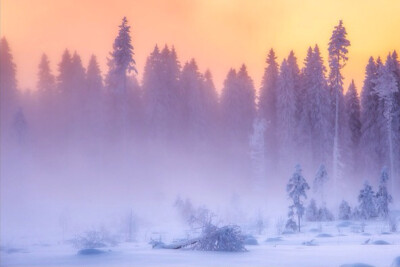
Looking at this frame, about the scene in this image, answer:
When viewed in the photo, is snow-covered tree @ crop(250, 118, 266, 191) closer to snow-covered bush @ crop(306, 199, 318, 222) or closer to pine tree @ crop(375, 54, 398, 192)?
pine tree @ crop(375, 54, 398, 192)

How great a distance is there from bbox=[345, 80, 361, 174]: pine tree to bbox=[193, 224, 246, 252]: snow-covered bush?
36.9 metres

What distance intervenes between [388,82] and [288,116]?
Result: 470 inches

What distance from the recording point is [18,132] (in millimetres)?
38719

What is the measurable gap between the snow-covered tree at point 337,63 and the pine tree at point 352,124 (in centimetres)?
363

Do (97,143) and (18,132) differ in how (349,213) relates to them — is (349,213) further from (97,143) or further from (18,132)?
(97,143)

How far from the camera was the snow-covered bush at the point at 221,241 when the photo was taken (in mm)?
9422

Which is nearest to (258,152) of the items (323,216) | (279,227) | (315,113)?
(315,113)

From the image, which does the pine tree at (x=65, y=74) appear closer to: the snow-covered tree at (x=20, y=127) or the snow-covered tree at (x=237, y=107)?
the snow-covered tree at (x=20, y=127)

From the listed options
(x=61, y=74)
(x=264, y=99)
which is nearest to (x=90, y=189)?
(x=61, y=74)

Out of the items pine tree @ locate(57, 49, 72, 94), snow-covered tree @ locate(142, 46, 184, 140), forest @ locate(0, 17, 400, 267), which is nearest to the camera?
forest @ locate(0, 17, 400, 267)

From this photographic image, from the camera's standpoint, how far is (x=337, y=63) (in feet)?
129

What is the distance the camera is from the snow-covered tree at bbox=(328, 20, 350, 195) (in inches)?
1491

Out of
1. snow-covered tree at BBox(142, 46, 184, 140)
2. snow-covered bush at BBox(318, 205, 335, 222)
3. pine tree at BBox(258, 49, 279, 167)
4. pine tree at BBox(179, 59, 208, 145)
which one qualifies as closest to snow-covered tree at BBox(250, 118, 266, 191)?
pine tree at BBox(258, 49, 279, 167)

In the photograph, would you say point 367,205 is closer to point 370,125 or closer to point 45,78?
point 370,125
